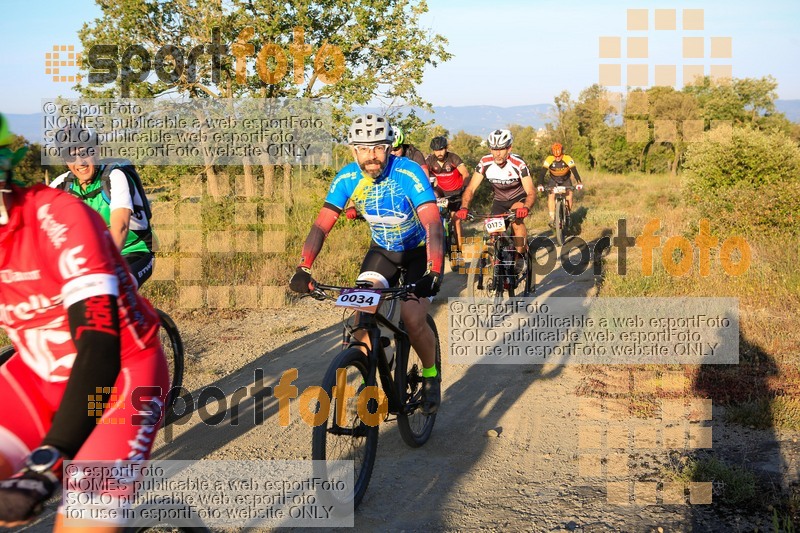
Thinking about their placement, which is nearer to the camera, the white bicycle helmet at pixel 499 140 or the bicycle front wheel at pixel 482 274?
the white bicycle helmet at pixel 499 140

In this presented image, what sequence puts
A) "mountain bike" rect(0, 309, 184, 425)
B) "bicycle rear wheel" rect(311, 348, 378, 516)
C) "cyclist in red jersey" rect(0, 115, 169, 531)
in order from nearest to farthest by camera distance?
"cyclist in red jersey" rect(0, 115, 169, 531)
"bicycle rear wheel" rect(311, 348, 378, 516)
"mountain bike" rect(0, 309, 184, 425)

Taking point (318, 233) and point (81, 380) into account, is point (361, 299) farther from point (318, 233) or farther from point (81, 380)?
point (81, 380)

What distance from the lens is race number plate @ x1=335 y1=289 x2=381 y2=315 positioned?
14.0 ft

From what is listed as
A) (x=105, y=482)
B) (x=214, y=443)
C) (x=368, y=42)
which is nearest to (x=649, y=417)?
(x=214, y=443)

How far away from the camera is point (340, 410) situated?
4273 mm

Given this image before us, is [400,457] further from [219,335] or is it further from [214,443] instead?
[219,335]

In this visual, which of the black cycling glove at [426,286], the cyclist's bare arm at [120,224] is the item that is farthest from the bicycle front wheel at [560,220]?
the cyclist's bare arm at [120,224]

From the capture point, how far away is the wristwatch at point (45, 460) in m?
1.98

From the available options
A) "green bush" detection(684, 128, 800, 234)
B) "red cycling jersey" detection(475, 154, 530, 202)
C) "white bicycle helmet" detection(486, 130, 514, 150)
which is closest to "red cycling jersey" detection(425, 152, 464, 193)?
"red cycling jersey" detection(475, 154, 530, 202)

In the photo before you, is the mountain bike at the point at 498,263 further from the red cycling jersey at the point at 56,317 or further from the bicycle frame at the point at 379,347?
the red cycling jersey at the point at 56,317

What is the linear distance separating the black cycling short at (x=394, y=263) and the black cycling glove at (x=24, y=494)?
11.2ft

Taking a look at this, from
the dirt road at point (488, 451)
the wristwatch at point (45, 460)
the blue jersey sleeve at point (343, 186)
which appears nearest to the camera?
the wristwatch at point (45, 460)

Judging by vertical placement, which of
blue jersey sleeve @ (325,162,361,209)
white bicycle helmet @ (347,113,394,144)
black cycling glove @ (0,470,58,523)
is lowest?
black cycling glove @ (0,470,58,523)

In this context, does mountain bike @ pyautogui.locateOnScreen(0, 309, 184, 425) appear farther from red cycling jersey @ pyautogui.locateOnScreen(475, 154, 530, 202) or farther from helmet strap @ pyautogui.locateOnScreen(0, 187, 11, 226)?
red cycling jersey @ pyautogui.locateOnScreen(475, 154, 530, 202)
